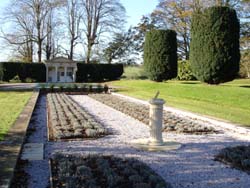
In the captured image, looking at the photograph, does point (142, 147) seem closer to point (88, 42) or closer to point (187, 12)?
point (187, 12)

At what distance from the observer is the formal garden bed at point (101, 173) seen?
3.87m

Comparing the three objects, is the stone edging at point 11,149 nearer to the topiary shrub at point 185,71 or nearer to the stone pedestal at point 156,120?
the stone pedestal at point 156,120

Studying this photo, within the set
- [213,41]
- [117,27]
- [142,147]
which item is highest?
[117,27]

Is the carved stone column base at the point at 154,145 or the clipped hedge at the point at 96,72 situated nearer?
the carved stone column base at the point at 154,145

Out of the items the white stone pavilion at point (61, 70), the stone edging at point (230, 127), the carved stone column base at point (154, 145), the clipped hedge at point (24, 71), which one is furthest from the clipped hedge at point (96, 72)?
the carved stone column base at point (154, 145)

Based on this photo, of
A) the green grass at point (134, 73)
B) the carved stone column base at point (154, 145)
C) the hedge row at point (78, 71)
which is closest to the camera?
the carved stone column base at point (154, 145)

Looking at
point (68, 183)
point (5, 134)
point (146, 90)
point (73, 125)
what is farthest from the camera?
point (146, 90)

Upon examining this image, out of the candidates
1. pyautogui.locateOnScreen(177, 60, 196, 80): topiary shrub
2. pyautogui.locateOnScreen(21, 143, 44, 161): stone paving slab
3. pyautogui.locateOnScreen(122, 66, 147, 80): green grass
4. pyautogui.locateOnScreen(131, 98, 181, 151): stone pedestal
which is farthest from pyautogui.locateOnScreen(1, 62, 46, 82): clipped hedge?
pyautogui.locateOnScreen(131, 98, 181, 151): stone pedestal

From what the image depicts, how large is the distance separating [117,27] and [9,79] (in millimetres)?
16324

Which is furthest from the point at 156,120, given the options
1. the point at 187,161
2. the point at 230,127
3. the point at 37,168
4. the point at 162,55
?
the point at 162,55

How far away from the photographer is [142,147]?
606cm

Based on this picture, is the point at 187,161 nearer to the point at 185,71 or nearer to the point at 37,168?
the point at 37,168

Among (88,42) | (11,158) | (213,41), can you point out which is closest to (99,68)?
(88,42)

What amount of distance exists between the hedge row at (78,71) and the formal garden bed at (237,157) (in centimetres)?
3390
